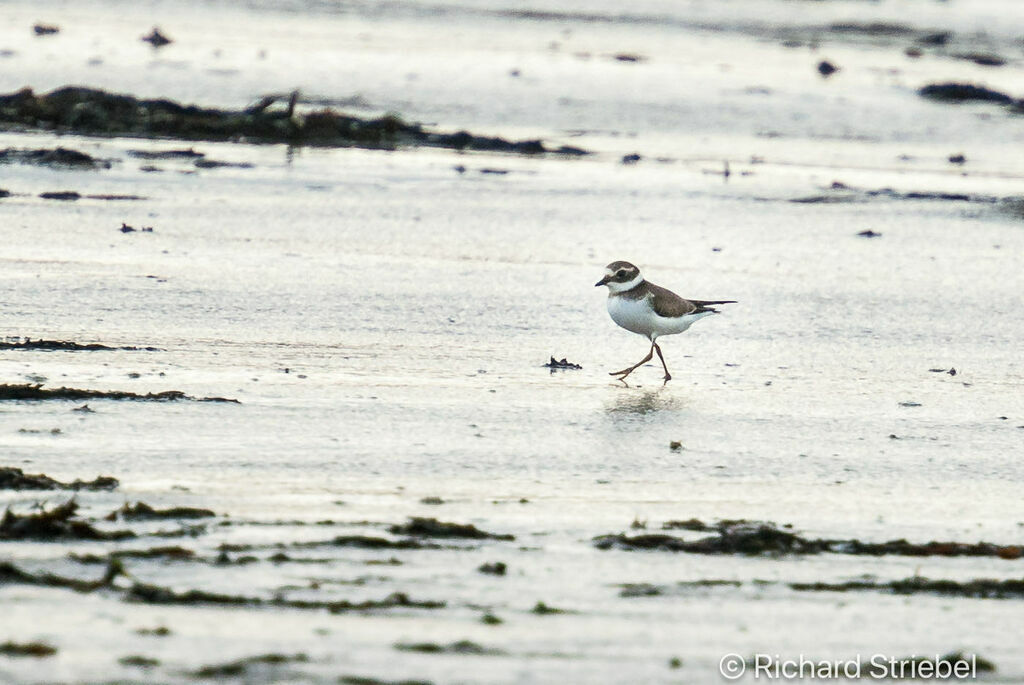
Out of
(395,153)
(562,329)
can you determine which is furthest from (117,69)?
(562,329)

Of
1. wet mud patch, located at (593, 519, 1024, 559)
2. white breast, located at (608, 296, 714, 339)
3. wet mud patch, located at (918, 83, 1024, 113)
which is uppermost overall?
wet mud patch, located at (918, 83, 1024, 113)

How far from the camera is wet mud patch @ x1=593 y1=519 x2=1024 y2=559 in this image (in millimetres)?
3865

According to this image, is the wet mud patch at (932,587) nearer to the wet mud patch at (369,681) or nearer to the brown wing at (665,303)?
the wet mud patch at (369,681)

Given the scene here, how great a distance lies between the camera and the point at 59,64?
42.9ft

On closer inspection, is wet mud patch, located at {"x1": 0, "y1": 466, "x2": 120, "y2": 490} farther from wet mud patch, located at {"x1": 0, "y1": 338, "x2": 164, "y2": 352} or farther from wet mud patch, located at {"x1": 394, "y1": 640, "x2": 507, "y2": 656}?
wet mud patch, located at {"x1": 0, "y1": 338, "x2": 164, "y2": 352}

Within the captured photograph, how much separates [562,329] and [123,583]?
3.71 m

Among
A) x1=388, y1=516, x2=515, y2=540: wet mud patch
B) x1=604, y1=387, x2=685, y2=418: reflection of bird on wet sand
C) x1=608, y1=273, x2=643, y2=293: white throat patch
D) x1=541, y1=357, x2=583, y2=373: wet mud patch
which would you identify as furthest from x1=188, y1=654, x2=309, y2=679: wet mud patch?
x1=608, y1=273, x2=643, y2=293: white throat patch

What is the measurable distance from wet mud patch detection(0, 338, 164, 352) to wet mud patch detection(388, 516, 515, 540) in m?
2.26

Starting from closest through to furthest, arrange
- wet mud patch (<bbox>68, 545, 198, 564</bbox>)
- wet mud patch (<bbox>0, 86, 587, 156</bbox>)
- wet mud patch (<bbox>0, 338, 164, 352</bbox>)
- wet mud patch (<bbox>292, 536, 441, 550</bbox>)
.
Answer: wet mud patch (<bbox>68, 545, 198, 564</bbox>), wet mud patch (<bbox>292, 536, 441, 550</bbox>), wet mud patch (<bbox>0, 338, 164, 352</bbox>), wet mud patch (<bbox>0, 86, 587, 156</bbox>)

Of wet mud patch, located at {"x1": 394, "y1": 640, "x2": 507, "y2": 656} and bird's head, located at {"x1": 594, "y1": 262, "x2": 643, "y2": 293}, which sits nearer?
wet mud patch, located at {"x1": 394, "y1": 640, "x2": 507, "y2": 656}

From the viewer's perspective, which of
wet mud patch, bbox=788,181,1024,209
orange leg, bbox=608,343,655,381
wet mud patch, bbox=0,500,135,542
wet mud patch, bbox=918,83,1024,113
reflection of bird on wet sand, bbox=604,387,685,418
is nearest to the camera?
wet mud patch, bbox=0,500,135,542

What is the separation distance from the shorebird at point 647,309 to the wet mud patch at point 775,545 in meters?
2.25

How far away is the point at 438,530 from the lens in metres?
3.85

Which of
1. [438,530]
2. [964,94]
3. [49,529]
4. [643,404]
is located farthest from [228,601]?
[964,94]
